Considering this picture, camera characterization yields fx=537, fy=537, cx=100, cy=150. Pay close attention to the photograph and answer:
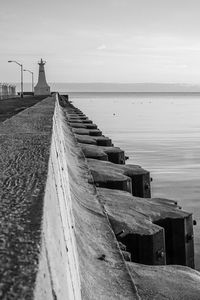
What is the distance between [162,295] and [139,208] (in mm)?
2806

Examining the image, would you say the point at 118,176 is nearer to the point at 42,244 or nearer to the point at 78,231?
the point at 78,231

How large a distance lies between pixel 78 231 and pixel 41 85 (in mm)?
76799

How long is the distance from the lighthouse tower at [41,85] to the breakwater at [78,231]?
6860 cm

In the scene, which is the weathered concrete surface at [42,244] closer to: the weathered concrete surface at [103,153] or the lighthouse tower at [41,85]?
the weathered concrete surface at [103,153]

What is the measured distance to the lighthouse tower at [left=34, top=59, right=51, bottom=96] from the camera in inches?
3066

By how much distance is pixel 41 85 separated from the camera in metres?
79.9

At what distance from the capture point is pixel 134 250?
223 inches

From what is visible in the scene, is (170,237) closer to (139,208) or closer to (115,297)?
(139,208)

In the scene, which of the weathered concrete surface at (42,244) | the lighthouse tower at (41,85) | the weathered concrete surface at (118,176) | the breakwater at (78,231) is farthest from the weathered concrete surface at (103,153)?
the lighthouse tower at (41,85)

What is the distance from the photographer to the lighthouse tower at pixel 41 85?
77869mm

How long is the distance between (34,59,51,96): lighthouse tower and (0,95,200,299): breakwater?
68.6 meters

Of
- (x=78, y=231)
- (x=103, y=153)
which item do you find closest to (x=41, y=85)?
(x=103, y=153)

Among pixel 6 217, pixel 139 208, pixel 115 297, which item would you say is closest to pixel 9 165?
pixel 6 217

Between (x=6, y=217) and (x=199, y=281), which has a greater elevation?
(x=6, y=217)
